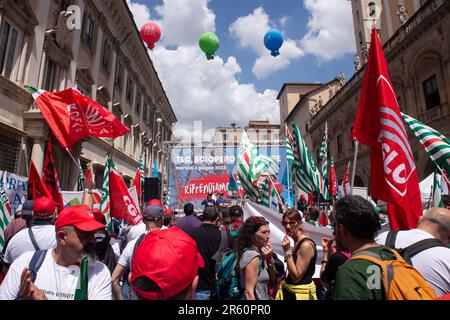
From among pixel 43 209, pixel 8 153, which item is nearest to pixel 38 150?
pixel 8 153

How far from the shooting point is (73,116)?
571cm

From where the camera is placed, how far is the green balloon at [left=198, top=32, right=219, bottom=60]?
14336mm

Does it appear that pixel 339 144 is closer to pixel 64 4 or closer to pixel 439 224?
pixel 64 4

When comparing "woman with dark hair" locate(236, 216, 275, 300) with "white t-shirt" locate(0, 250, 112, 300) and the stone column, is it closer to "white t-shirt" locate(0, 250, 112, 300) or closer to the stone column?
"white t-shirt" locate(0, 250, 112, 300)

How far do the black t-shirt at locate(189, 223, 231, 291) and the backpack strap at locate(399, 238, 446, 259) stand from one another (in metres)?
2.17

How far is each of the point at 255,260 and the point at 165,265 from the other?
130cm

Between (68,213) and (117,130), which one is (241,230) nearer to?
(68,213)

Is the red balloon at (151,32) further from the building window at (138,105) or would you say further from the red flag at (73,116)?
the red flag at (73,116)

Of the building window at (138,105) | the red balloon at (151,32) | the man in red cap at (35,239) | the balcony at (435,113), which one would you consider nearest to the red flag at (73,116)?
the man in red cap at (35,239)

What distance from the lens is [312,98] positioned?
37281 mm

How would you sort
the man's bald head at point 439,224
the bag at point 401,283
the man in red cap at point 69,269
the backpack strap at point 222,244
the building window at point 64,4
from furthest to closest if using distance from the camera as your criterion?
the building window at point 64,4 → the backpack strap at point 222,244 → the man's bald head at point 439,224 → the man in red cap at point 69,269 → the bag at point 401,283

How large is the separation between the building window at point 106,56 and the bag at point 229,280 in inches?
640

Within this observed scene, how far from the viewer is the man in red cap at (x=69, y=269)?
1.74 metres

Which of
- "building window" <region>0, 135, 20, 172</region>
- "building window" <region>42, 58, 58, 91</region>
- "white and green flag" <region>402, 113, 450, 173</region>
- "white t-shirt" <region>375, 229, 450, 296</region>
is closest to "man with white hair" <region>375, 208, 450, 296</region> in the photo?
"white t-shirt" <region>375, 229, 450, 296</region>
